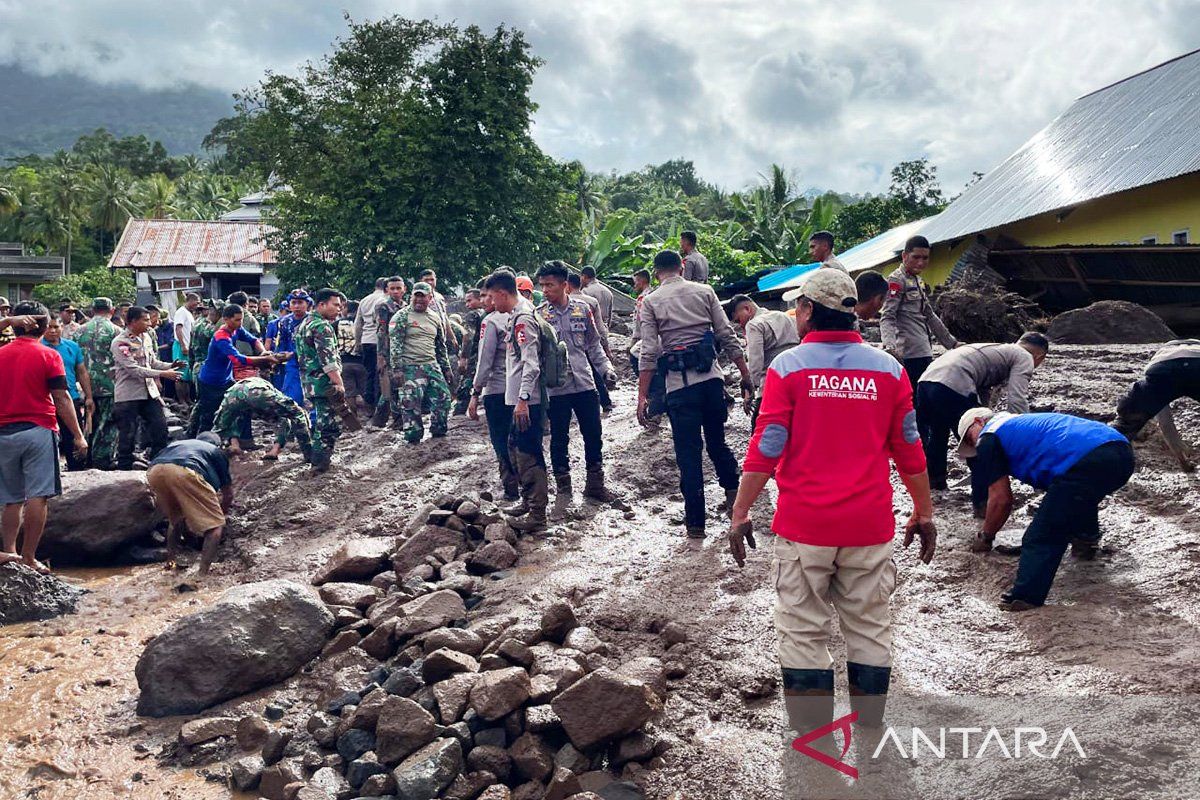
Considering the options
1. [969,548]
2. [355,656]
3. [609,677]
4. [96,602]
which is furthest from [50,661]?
[969,548]

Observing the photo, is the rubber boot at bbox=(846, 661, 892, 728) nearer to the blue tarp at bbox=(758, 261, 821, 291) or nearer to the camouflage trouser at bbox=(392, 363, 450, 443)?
the camouflage trouser at bbox=(392, 363, 450, 443)

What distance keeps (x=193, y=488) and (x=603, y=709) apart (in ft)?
15.3

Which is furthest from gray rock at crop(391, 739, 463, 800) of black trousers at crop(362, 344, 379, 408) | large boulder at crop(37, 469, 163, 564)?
black trousers at crop(362, 344, 379, 408)

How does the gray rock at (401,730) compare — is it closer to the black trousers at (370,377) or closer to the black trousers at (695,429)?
the black trousers at (695,429)

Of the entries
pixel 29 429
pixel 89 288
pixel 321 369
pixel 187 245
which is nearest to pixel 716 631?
pixel 29 429

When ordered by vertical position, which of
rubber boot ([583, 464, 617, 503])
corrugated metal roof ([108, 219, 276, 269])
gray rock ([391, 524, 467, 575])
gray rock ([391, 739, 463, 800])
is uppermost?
corrugated metal roof ([108, 219, 276, 269])

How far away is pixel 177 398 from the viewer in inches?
575

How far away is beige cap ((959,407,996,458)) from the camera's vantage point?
5109mm

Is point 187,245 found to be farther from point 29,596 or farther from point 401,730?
point 401,730

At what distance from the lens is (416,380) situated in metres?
9.29

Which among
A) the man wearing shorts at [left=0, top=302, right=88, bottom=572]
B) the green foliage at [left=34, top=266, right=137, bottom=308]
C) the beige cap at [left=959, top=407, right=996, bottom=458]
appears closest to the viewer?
the beige cap at [left=959, top=407, right=996, bottom=458]

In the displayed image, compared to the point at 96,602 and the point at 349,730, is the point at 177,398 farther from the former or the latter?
the point at 349,730

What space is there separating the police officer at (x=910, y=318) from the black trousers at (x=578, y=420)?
242cm

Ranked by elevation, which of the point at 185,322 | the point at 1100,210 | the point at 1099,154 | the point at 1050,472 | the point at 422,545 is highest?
the point at 1099,154
